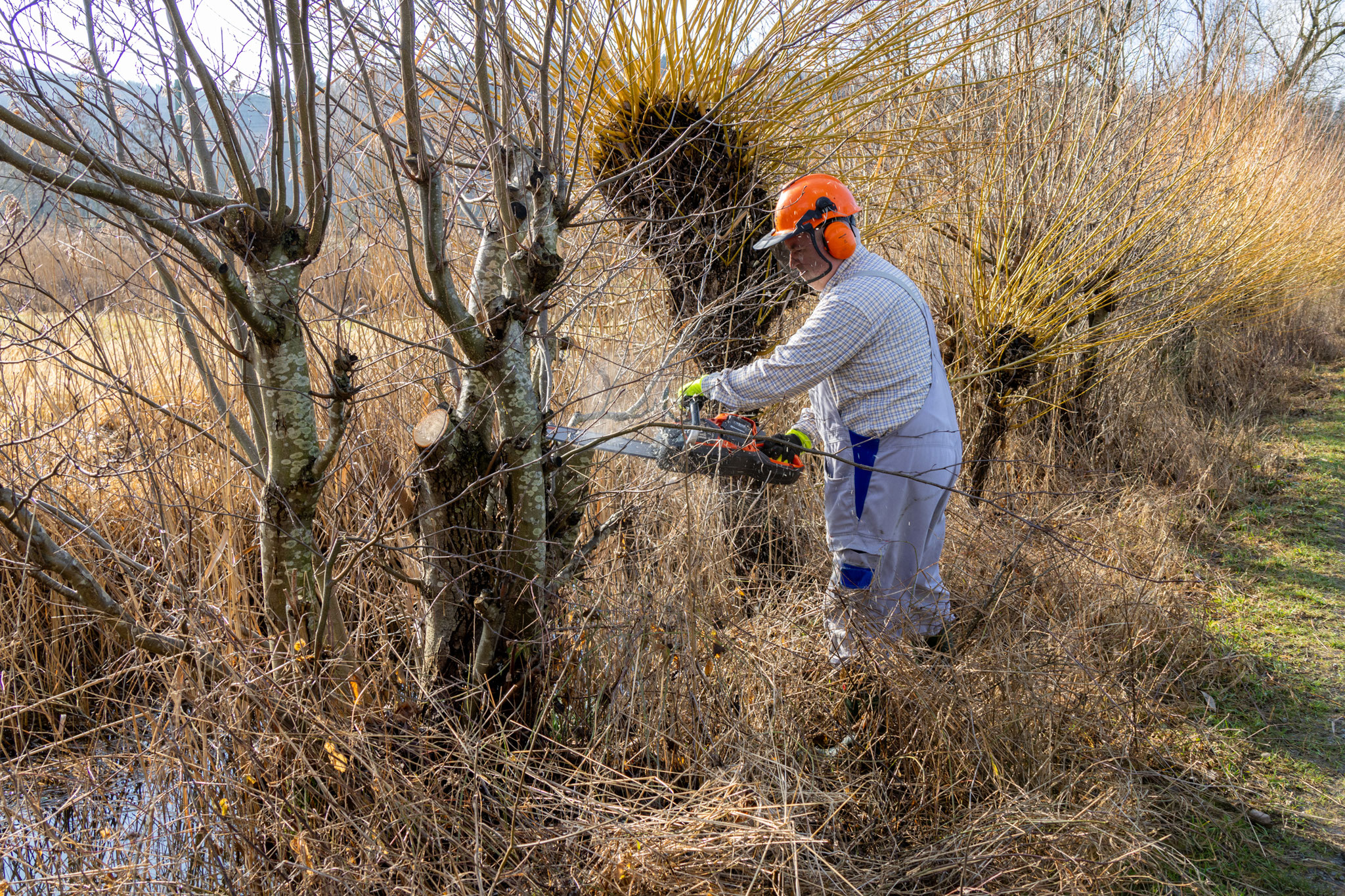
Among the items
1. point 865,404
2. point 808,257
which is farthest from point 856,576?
point 808,257

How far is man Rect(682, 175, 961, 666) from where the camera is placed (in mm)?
3010

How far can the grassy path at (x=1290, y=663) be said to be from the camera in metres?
2.79

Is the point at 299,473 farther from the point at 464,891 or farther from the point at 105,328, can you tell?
the point at 105,328

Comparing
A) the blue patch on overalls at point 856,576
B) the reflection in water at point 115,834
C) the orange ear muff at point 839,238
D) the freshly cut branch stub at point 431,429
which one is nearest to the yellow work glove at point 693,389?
the orange ear muff at point 839,238

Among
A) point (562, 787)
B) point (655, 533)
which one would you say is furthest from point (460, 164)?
point (562, 787)

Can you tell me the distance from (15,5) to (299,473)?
3.88 ft

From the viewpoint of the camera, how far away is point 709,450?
3141 millimetres

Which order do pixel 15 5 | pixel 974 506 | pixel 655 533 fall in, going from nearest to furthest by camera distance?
pixel 15 5, pixel 655 533, pixel 974 506

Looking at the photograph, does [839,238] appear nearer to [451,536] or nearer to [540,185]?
[540,185]

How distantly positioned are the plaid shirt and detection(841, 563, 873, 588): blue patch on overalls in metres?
0.54

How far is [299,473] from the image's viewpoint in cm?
216

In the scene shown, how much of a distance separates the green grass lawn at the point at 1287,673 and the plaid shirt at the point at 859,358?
180 centimetres

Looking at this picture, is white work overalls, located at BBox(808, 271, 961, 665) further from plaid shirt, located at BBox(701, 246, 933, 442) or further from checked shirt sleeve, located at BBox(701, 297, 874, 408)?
checked shirt sleeve, located at BBox(701, 297, 874, 408)

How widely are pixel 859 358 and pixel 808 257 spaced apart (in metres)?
0.46
